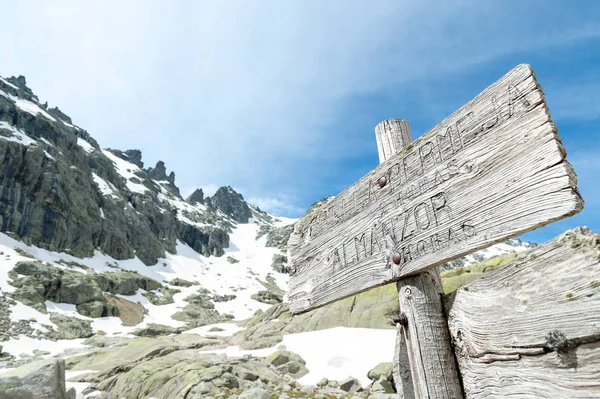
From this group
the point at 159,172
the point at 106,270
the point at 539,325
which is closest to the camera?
the point at 539,325

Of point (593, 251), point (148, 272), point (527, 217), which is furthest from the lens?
point (148, 272)

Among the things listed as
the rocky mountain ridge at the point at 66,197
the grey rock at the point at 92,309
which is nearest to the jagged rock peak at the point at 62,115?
the rocky mountain ridge at the point at 66,197

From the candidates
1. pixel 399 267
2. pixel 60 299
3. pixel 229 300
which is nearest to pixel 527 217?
pixel 399 267

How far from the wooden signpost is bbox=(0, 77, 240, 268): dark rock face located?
86.2 metres

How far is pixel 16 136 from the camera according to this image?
74.8m

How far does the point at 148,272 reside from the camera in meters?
88.0

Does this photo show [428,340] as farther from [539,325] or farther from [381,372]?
[381,372]

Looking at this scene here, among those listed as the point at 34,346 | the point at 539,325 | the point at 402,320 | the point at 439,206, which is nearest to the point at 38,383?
the point at 402,320

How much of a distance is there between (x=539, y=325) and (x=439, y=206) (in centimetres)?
84

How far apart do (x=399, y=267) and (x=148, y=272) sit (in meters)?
97.0

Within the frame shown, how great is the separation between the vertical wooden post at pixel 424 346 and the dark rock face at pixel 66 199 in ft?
284

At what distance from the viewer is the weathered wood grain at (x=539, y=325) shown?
1382 millimetres

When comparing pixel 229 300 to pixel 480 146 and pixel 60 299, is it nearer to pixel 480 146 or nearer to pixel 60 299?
pixel 60 299

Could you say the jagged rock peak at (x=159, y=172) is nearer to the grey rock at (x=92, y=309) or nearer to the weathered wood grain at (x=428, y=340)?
the grey rock at (x=92, y=309)
